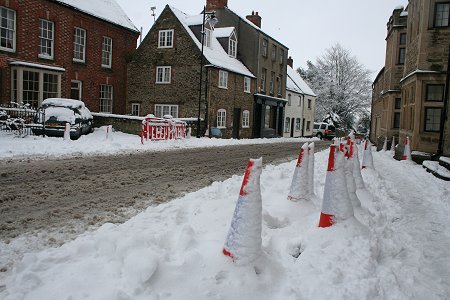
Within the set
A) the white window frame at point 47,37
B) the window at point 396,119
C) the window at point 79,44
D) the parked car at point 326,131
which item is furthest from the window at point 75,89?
the parked car at point 326,131

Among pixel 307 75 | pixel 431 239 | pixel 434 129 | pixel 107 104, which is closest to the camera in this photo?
pixel 431 239

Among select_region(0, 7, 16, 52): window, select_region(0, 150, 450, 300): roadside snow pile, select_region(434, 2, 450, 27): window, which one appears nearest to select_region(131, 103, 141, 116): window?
select_region(0, 7, 16, 52): window

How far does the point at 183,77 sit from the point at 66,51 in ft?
24.8

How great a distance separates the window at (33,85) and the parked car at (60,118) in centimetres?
382

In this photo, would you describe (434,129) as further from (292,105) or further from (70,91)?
(292,105)

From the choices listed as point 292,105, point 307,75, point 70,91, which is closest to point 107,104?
point 70,91

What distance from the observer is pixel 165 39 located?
25594 mm

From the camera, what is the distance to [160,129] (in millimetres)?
17938

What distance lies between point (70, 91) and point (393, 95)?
1976cm

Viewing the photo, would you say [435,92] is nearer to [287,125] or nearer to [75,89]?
[75,89]

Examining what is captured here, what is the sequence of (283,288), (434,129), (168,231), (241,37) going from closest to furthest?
(283,288) < (168,231) < (434,129) < (241,37)

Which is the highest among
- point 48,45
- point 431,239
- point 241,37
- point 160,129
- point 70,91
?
point 241,37

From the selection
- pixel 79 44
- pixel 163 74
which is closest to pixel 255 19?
pixel 163 74

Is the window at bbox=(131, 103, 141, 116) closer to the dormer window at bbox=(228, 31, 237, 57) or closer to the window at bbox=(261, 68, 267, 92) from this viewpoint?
the dormer window at bbox=(228, 31, 237, 57)
